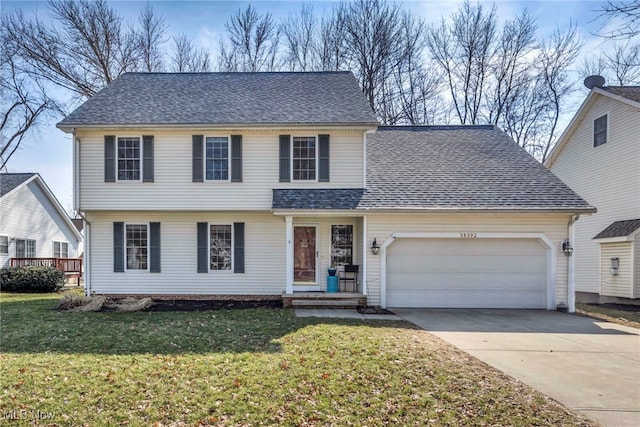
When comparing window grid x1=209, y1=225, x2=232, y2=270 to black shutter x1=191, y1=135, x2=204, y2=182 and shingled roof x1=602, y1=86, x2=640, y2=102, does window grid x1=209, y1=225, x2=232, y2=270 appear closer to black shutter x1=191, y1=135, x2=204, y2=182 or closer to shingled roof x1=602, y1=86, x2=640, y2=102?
black shutter x1=191, y1=135, x2=204, y2=182

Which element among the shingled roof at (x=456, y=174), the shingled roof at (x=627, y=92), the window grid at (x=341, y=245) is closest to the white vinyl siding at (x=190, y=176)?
the shingled roof at (x=456, y=174)

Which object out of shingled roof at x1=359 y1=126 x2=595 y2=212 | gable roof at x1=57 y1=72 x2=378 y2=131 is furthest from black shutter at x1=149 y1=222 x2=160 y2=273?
shingled roof at x1=359 y1=126 x2=595 y2=212

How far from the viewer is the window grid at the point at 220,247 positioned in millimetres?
12352

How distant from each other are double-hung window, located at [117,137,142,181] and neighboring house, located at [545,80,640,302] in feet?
52.5

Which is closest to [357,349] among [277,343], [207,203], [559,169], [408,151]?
[277,343]

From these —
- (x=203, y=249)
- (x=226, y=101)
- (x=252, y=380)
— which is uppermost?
(x=226, y=101)

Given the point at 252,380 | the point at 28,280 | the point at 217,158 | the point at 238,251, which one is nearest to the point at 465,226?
the point at 238,251

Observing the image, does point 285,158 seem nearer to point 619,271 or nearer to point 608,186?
point 619,271

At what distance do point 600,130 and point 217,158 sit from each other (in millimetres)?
14657

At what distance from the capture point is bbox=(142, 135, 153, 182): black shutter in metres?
12.0

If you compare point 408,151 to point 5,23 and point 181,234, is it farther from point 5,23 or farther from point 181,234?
point 5,23

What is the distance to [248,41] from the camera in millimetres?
24609

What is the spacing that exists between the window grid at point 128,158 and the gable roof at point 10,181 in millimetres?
9947

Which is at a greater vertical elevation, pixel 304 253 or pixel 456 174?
pixel 456 174
